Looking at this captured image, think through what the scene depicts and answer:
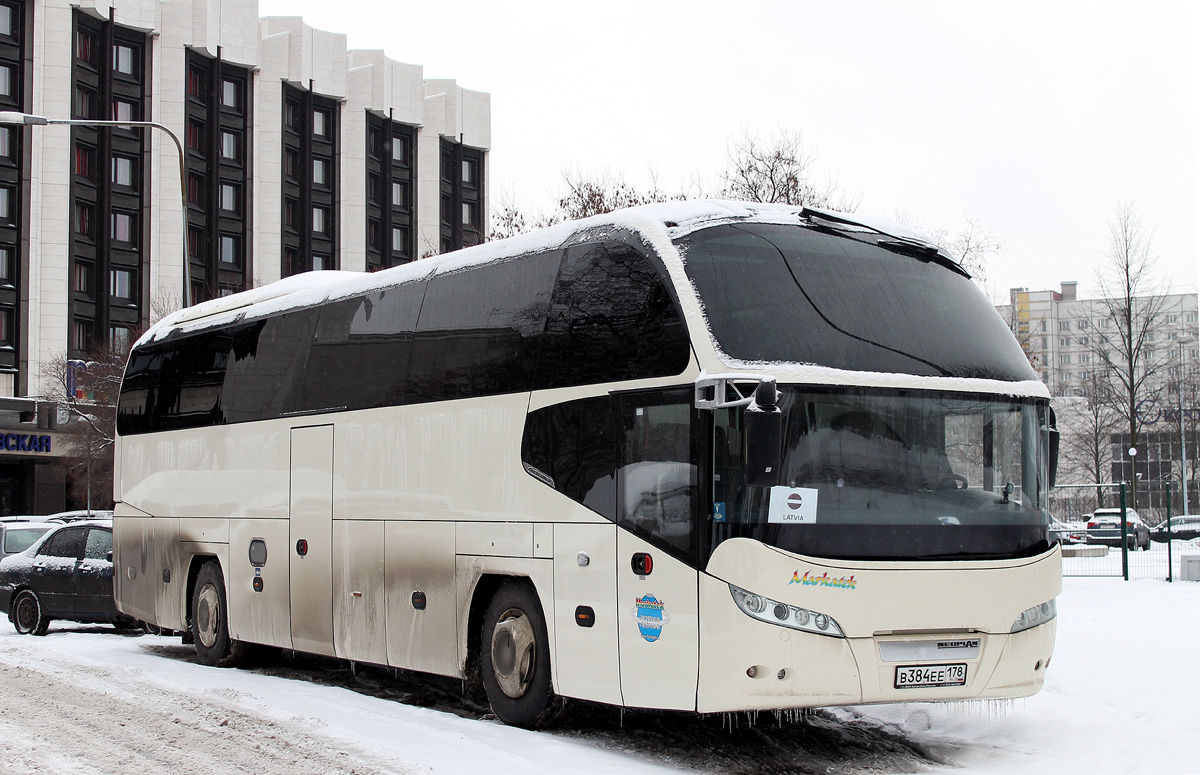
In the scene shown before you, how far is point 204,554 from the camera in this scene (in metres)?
14.7

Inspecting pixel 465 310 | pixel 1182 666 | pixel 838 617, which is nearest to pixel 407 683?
pixel 465 310

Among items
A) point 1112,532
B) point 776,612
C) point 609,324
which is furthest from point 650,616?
point 1112,532

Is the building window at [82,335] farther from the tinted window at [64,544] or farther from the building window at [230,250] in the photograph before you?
the tinted window at [64,544]

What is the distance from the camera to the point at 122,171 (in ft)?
194

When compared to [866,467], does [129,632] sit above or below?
below

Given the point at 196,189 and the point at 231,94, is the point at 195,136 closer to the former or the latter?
the point at 196,189

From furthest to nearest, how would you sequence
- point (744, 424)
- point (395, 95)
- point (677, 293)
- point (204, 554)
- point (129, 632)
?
point (395, 95) → point (129, 632) → point (204, 554) → point (677, 293) → point (744, 424)

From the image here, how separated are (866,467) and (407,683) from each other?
610 cm

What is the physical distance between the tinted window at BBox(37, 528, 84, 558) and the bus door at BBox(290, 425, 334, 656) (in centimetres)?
716

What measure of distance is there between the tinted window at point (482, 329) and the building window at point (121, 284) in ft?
167

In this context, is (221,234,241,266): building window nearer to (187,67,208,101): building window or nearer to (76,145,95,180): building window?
(187,67,208,101): building window

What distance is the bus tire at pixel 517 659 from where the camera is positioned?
938 cm

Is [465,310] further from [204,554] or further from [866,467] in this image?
[204,554]

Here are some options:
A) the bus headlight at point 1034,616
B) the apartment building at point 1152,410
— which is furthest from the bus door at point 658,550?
the apartment building at point 1152,410
